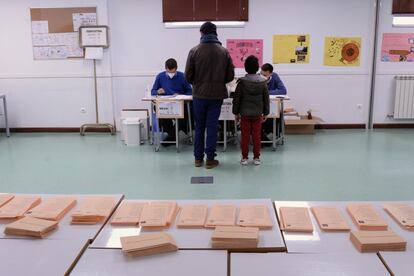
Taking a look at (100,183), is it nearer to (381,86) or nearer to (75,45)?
(75,45)

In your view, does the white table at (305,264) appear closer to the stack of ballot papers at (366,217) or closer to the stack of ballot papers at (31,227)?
the stack of ballot papers at (366,217)

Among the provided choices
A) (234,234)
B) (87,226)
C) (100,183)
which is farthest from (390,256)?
(100,183)

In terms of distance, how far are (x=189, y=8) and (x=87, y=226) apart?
580cm

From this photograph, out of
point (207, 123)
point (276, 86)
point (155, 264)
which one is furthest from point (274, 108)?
point (155, 264)

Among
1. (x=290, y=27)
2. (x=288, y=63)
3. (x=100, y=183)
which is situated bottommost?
(x=100, y=183)

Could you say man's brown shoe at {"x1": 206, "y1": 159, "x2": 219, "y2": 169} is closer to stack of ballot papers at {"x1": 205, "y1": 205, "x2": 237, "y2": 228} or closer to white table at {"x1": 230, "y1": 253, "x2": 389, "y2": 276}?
stack of ballot papers at {"x1": 205, "y1": 205, "x2": 237, "y2": 228}

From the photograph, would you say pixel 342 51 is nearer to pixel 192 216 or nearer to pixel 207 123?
pixel 207 123

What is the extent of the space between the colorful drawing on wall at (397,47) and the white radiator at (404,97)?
34 centimetres

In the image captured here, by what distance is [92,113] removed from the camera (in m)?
7.28

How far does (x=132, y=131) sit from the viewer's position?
19.9 ft

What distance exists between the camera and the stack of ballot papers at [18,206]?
1.75 metres

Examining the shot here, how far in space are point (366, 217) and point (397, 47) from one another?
626cm

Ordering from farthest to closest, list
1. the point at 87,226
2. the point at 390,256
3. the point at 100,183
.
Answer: the point at 100,183 < the point at 87,226 < the point at 390,256

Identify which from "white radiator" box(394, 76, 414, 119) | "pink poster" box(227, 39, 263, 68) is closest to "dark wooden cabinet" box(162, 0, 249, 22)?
"pink poster" box(227, 39, 263, 68)
